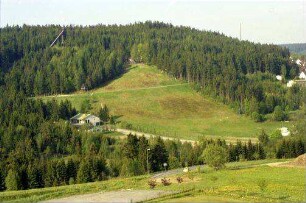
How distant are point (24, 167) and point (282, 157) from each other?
131 ft

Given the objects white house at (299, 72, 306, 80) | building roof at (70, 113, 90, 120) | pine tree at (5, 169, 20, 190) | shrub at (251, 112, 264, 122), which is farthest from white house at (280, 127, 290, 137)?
white house at (299, 72, 306, 80)

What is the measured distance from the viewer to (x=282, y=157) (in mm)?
82688

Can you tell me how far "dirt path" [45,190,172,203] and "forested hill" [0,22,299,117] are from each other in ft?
249

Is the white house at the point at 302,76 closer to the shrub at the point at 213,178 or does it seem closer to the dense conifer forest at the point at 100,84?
the dense conifer forest at the point at 100,84

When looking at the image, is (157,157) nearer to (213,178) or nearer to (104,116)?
(213,178)

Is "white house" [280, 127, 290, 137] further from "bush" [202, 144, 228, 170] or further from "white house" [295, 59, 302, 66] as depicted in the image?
"white house" [295, 59, 302, 66]

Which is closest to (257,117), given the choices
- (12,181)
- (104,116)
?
(104,116)

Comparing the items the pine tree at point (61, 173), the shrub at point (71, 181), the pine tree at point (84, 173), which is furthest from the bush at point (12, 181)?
the pine tree at point (84, 173)

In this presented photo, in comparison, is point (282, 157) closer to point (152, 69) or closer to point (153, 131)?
point (153, 131)

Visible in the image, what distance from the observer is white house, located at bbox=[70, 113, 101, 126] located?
116 m

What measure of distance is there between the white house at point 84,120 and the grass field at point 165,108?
6.08m

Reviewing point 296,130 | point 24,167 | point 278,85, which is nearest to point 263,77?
point 278,85

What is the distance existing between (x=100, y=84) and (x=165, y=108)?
99.4ft

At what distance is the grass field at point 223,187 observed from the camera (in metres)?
45.2
